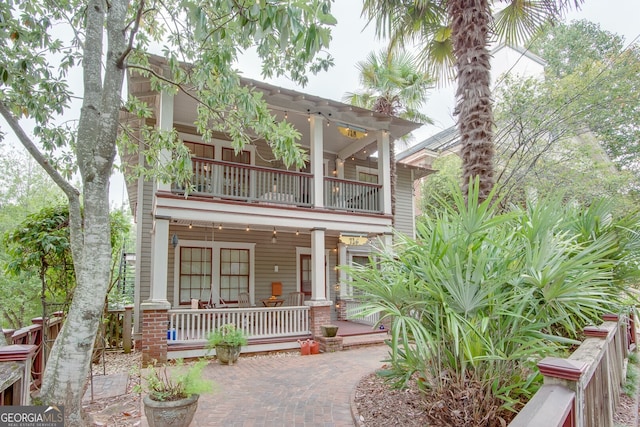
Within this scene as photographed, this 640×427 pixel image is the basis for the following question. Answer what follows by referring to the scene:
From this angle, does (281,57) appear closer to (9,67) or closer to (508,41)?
(9,67)

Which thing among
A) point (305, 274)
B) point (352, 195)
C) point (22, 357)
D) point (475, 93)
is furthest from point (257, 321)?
point (475, 93)

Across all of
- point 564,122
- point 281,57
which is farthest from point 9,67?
point 564,122

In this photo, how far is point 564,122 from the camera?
10.8 m

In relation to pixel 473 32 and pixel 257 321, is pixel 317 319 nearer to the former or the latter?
pixel 257 321

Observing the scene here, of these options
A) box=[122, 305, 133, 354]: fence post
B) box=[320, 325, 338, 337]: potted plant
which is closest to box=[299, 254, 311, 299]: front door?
box=[320, 325, 338, 337]: potted plant

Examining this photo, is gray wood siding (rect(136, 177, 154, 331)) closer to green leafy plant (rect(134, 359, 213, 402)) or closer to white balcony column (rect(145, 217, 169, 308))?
white balcony column (rect(145, 217, 169, 308))

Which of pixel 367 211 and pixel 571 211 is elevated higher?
pixel 367 211

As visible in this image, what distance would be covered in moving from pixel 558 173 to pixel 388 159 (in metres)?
6.30

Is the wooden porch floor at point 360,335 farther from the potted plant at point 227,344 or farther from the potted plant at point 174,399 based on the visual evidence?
the potted plant at point 174,399

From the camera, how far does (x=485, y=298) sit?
3494 mm

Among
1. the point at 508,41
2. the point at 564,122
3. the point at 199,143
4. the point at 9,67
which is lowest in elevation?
the point at 9,67

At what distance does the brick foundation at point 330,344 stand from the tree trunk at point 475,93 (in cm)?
457

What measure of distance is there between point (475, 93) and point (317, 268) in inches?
204

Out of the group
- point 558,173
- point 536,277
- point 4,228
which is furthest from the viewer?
point 4,228
